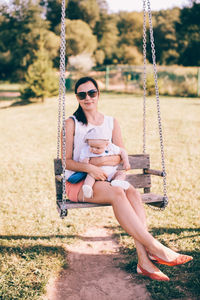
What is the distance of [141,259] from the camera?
2.74 meters

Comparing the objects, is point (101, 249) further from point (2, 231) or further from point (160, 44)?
point (160, 44)

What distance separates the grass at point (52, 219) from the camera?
10.0ft

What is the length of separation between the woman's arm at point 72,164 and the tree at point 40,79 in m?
14.9

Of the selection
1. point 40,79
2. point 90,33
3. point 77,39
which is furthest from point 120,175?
point 90,33

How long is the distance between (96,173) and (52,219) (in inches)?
65.7

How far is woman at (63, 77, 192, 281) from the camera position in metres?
2.67

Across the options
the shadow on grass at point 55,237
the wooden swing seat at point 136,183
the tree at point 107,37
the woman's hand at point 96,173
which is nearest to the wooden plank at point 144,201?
the wooden swing seat at point 136,183

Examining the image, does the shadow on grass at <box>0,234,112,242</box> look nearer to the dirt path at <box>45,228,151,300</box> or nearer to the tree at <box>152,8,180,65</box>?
the dirt path at <box>45,228,151,300</box>

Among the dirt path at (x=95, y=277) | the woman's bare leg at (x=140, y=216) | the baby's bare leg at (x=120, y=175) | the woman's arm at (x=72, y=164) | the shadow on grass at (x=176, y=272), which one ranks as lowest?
the dirt path at (x=95, y=277)

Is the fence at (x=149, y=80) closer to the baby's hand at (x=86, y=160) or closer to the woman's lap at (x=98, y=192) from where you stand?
the baby's hand at (x=86, y=160)

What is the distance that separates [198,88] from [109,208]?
16695mm

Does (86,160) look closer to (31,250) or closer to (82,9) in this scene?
(31,250)

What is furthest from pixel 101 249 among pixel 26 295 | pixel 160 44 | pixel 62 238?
pixel 160 44

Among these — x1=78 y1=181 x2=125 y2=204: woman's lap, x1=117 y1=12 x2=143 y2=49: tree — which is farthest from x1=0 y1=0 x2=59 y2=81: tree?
x1=78 y1=181 x2=125 y2=204: woman's lap
